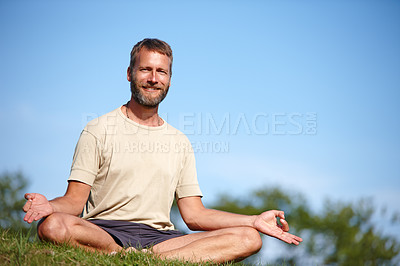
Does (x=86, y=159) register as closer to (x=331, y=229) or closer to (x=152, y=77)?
(x=152, y=77)

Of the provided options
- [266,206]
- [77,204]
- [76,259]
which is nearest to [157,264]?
[76,259]

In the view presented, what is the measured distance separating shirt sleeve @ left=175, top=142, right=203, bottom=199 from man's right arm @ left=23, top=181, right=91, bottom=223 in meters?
1.36

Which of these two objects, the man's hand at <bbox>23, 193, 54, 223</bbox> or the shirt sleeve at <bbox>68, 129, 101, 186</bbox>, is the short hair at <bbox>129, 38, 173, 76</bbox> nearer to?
the shirt sleeve at <bbox>68, 129, 101, 186</bbox>

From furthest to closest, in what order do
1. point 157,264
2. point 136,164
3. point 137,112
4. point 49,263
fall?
point 137,112
point 136,164
point 157,264
point 49,263

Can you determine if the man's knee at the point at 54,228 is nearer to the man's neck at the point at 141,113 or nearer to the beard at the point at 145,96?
the man's neck at the point at 141,113

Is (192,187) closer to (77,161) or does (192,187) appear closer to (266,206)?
(77,161)

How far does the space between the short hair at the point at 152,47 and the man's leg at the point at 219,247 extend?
7.94 ft

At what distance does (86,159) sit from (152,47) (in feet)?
5.95

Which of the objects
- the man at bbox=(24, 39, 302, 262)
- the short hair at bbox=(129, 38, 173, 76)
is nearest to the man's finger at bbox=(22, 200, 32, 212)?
the man at bbox=(24, 39, 302, 262)

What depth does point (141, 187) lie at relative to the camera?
17.8 ft

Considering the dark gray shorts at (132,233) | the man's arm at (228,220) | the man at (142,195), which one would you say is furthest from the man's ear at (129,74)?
the dark gray shorts at (132,233)

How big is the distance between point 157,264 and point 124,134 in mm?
1864

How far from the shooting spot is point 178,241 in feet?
17.6

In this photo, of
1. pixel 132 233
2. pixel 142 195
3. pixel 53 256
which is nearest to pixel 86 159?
pixel 142 195
